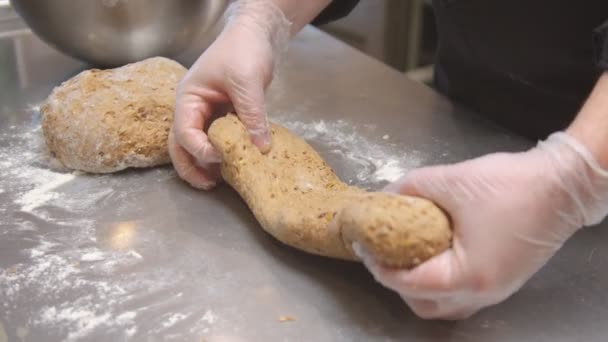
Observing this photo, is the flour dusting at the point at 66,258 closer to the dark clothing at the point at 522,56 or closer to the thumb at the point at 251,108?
the thumb at the point at 251,108

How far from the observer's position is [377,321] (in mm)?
1017

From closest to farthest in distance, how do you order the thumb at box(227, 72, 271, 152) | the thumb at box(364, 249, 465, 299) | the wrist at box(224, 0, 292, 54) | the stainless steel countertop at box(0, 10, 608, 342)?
the thumb at box(364, 249, 465, 299), the stainless steel countertop at box(0, 10, 608, 342), the thumb at box(227, 72, 271, 152), the wrist at box(224, 0, 292, 54)

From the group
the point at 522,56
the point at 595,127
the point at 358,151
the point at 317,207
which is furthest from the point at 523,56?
the point at 317,207

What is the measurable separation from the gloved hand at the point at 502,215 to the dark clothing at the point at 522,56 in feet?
1.51

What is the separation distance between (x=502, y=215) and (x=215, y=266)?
515 mm

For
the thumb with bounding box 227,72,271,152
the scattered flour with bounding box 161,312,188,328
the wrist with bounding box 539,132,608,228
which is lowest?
the scattered flour with bounding box 161,312,188,328

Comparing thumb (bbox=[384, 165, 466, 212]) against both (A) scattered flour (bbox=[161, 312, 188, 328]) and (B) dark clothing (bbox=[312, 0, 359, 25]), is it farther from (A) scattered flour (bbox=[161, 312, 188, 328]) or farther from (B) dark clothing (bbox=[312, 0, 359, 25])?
(B) dark clothing (bbox=[312, 0, 359, 25])

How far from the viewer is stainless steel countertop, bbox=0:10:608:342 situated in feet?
3.33

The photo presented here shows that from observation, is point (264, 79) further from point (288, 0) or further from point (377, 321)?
point (377, 321)

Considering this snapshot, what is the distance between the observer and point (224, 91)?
53.6 inches

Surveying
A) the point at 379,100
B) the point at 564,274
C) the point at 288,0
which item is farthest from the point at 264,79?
the point at 564,274

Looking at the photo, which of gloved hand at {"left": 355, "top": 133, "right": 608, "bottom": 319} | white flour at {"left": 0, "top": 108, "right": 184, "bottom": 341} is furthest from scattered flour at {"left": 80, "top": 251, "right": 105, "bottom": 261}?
gloved hand at {"left": 355, "top": 133, "right": 608, "bottom": 319}

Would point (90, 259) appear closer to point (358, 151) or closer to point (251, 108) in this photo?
point (251, 108)

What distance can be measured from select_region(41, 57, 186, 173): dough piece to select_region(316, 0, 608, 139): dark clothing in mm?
566
